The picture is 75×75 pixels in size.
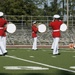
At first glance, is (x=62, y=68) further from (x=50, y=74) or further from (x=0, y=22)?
(x=0, y=22)

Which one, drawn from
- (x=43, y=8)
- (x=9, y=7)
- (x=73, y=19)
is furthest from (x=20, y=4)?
(x=73, y=19)

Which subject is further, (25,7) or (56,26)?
(25,7)

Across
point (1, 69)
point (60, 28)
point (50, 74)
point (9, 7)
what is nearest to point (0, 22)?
point (60, 28)

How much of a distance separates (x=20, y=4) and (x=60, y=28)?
37.4 meters

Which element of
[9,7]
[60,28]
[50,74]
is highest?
[9,7]

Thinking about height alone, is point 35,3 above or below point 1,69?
above

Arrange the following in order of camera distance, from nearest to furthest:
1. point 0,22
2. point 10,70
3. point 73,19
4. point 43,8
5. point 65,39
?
point 10,70
point 0,22
point 65,39
point 73,19
point 43,8

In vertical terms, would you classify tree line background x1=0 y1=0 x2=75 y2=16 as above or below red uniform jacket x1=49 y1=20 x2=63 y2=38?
above

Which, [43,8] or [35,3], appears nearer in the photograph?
[35,3]

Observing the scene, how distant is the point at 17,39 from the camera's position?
31.3 metres

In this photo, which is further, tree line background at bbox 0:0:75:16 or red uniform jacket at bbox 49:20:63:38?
tree line background at bbox 0:0:75:16

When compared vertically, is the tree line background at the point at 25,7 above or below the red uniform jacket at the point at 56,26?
above

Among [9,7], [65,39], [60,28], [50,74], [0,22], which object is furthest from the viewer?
[9,7]

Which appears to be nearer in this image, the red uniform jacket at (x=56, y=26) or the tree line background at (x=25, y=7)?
the red uniform jacket at (x=56, y=26)
